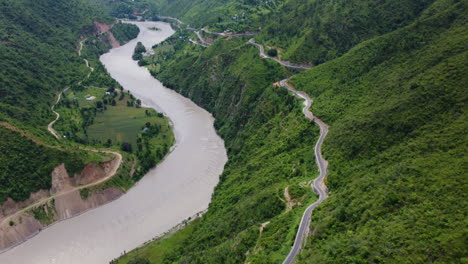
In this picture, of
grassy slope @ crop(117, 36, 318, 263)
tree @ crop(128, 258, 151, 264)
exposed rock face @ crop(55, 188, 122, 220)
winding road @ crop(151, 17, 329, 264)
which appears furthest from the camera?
exposed rock face @ crop(55, 188, 122, 220)

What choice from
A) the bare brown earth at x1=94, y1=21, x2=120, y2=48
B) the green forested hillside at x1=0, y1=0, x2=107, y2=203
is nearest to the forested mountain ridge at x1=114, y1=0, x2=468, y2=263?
the green forested hillside at x1=0, y1=0, x2=107, y2=203

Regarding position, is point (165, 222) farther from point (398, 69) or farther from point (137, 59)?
point (137, 59)

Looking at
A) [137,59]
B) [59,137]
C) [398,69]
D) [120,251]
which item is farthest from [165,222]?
[137,59]

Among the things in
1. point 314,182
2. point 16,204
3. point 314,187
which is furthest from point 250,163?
point 16,204

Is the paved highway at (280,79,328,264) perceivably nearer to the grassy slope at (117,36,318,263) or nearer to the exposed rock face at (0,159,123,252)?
the grassy slope at (117,36,318,263)

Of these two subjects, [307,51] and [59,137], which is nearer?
[59,137]

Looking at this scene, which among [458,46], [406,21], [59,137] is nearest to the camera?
[458,46]
